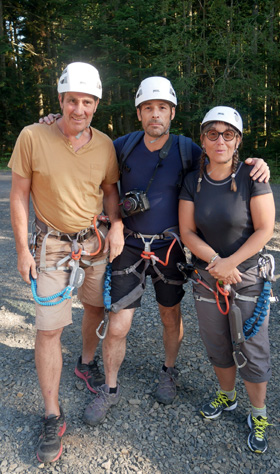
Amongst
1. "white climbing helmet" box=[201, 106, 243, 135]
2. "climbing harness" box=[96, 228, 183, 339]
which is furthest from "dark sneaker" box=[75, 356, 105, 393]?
"white climbing helmet" box=[201, 106, 243, 135]

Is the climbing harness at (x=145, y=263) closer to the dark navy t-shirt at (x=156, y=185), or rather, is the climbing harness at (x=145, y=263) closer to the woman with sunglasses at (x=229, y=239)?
the dark navy t-shirt at (x=156, y=185)

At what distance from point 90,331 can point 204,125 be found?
225 centimetres

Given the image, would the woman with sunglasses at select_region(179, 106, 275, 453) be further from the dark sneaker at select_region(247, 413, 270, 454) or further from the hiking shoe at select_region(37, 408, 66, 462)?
the hiking shoe at select_region(37, 408, 66, 462)

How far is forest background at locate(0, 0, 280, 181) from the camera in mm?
18688

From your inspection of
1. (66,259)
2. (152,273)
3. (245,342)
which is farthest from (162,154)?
(245,342)

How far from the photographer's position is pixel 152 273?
3.55 metres

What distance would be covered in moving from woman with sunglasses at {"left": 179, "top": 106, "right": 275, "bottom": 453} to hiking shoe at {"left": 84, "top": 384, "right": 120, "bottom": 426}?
101 centimetres

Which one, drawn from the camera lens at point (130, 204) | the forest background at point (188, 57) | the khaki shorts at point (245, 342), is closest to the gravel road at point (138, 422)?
the khaki shorts at point (245, 342)

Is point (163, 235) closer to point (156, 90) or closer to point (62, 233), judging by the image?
point (62, 233)

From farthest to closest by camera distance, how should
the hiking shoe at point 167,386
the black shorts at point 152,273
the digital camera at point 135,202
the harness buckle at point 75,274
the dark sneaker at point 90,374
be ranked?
the dark sneaker at point 90,374 → the hiking shoe at point 167,386 → the black shorts at point 152,273 → the digital camera at point 135,202 → the harness buckle at point 75,274

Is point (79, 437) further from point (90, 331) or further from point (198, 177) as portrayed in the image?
point (198, 177)

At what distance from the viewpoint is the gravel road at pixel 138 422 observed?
2871 millimetres

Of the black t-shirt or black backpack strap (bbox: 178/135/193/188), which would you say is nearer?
the black t-shirt

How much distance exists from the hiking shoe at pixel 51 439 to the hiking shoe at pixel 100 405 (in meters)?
0.24
